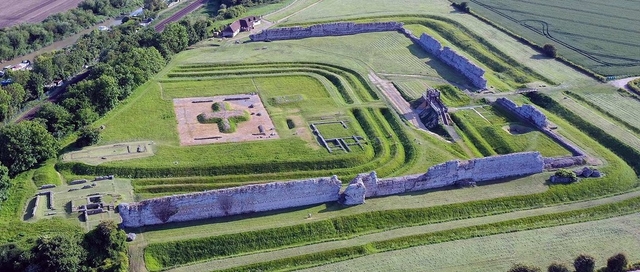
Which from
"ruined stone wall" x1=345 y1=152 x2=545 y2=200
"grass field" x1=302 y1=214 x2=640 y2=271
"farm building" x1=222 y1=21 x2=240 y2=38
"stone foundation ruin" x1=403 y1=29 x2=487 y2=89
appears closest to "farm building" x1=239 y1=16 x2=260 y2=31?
"farm building" x1=222 y1=21 x2=240 y2=38

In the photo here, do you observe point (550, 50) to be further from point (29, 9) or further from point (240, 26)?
point (29, 9)

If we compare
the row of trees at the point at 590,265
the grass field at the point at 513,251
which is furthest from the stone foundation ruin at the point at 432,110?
the row of trees at the point at 590,265

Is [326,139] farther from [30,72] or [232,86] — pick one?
[30,72]

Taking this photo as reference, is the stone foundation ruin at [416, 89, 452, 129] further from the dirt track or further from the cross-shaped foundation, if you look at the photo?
the dirt track

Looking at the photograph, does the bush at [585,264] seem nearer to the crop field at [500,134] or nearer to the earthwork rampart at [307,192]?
the earthwork rampart at [307,192]

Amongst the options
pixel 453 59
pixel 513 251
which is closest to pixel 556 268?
pixel 513 251

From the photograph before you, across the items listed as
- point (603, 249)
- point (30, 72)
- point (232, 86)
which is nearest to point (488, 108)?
point (603, 249)
